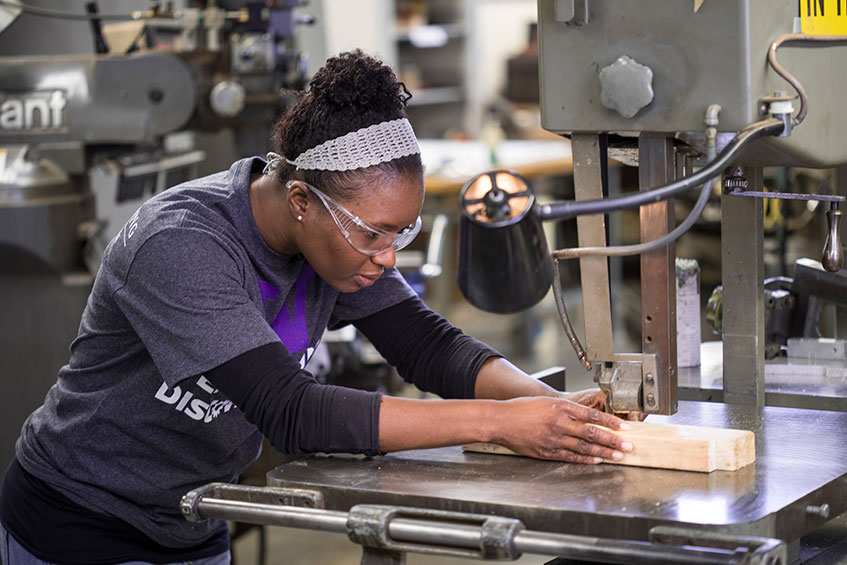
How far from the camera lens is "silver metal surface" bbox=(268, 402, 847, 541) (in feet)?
3.71

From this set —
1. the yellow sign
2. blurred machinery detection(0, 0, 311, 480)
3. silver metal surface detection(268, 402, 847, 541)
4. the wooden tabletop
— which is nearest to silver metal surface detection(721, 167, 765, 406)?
silver metal surface detection(268, 402, 847, 541)

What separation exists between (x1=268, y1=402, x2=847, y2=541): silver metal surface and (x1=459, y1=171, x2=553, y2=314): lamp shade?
0.72ft

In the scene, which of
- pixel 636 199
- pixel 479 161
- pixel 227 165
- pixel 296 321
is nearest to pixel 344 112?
pixel 296 321

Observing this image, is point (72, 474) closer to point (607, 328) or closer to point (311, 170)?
point (311, 170)

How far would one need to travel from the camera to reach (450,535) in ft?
3.64

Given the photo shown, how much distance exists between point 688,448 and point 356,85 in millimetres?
584

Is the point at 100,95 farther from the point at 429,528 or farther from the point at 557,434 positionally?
the point at 429,528

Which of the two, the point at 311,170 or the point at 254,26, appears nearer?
the point at 311,170

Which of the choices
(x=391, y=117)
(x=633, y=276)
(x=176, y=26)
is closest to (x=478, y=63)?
(x=633, y=276)

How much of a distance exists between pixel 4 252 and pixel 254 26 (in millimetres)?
793

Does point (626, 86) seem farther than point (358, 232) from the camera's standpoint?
No

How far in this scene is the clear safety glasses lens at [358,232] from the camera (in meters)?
1.38

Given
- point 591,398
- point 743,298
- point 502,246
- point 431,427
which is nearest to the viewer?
point 502,246

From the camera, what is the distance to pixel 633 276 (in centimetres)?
620
